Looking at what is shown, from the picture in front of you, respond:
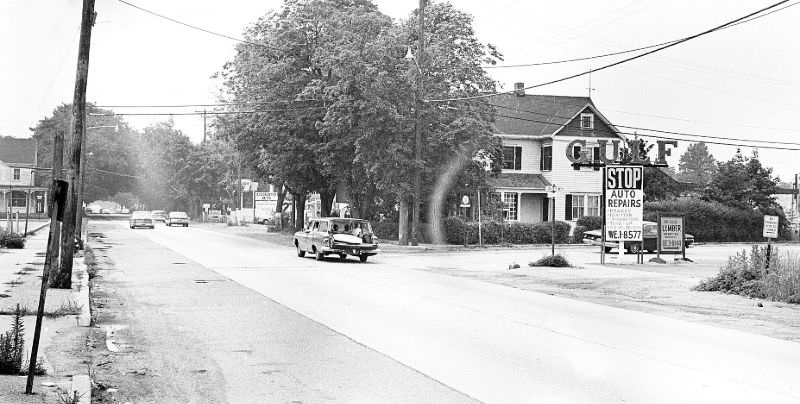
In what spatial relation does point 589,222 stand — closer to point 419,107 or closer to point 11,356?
Result: point 419,107

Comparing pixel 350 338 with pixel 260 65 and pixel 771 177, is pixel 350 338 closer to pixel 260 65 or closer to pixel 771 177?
pixel 260 65

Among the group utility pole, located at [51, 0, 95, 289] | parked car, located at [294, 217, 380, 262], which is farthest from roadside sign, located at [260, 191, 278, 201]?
utility pole, located at [51, 0, 95, 289]

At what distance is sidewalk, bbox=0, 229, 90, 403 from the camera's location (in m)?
8.03

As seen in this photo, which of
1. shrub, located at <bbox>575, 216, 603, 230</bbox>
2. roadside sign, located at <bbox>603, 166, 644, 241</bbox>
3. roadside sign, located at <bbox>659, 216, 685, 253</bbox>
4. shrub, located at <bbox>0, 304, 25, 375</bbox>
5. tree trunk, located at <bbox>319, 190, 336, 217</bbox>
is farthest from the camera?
shrub, located at <bbox>575, 216, 603, 230</bbox>

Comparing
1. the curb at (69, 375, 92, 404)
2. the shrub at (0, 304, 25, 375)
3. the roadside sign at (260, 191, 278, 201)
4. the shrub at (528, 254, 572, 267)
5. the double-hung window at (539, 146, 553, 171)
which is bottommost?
the curb at (69, 375, 92, 404)

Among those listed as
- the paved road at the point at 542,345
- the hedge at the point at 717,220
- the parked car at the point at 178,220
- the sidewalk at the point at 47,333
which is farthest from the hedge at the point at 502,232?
the parked car at the point at 178,220

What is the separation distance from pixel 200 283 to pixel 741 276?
13.4 m

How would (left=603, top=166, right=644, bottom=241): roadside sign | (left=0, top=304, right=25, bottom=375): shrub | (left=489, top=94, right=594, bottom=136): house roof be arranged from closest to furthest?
(left=0, top=304, right=25, bottom=375): shrub, (left=603, top=166, right=644, bottom=241): roadside sign, (left=489, top=94, right=594, bottom=136): house roof

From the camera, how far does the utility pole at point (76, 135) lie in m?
18.1

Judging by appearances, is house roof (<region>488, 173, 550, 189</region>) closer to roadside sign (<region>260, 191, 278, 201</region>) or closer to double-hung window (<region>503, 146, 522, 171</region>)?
double-hung window (<region>503, 146, 522, 171</region>)

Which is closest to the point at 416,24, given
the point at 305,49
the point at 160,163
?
the point at 305,49

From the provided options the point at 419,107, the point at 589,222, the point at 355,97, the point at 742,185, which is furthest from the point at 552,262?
the point at 742,185

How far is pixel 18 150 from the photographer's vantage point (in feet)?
335

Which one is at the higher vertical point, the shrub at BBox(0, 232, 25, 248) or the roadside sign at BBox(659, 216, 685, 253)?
the roadside sign at BBox(659, 216, 685, 253)
